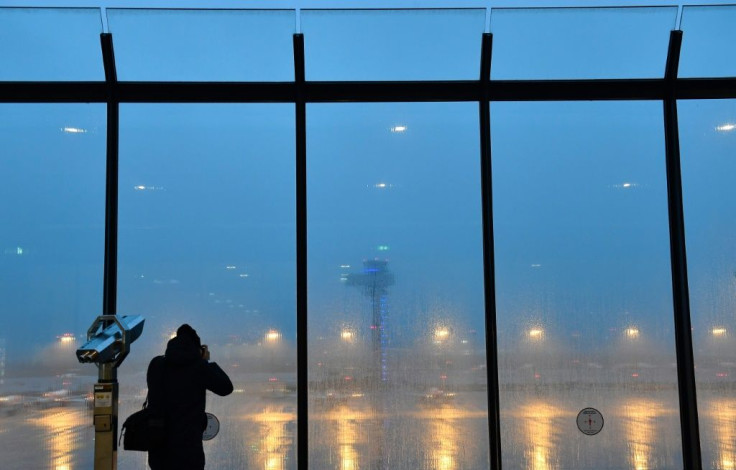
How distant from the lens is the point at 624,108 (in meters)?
5.19

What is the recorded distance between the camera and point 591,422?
190 inches

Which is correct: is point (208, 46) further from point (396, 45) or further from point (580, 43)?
point (580, 43)

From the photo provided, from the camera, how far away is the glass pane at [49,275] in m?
4.72

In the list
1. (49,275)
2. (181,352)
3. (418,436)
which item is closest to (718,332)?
(418,436)

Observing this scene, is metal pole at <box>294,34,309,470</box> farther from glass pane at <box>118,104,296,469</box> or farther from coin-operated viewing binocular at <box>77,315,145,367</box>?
coin-operated viewing binocular at <box>77,315,145,367</box>

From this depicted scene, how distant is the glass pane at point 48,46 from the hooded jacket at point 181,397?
7.80 ft

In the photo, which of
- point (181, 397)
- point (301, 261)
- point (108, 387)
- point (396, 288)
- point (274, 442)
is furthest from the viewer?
point (396, 288)

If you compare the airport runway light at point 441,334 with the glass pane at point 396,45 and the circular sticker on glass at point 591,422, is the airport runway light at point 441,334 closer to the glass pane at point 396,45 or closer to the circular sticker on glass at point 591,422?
the circular sticker on glass at point 591,422

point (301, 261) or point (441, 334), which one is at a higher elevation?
point (301, 261)

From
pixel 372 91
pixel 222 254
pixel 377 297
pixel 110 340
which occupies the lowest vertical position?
pixel 110 340

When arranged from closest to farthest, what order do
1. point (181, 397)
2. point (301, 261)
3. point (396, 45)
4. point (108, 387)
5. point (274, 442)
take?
point (181, 397) < point (108, 387) < point (274, 442) < point (301, 261) < point (396, 45)

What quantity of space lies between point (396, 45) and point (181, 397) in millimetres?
2949

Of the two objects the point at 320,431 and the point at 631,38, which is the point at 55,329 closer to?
the point at 320,431

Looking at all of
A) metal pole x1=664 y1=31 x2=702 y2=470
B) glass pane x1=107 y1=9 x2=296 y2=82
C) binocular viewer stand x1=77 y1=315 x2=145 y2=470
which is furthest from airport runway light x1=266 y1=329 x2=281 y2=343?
metal pole x1=664 y1=31 x2=702 y2=470
